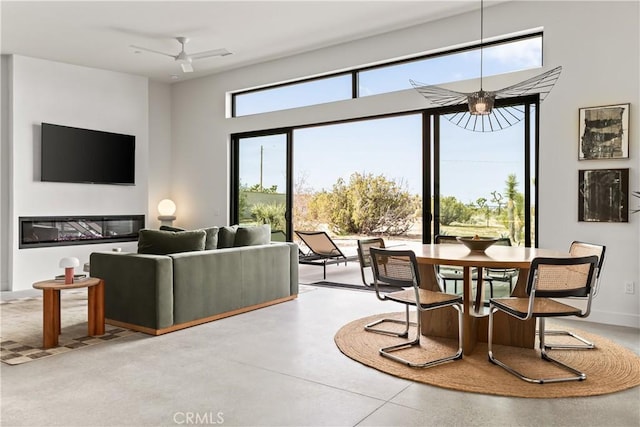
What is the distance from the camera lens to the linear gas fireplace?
6711mm

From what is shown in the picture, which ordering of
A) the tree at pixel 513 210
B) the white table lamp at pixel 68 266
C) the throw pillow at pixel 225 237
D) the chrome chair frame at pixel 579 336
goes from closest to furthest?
1. the chrome chair frame at pixel 579 336
2. the white table lamp at pixel 68 266
3. the throw pillow at pixel 225 237
4. the tree at pixel 513 210

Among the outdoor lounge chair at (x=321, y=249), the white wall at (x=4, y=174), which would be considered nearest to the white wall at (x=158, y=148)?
the white wall at (x=4, y=174)

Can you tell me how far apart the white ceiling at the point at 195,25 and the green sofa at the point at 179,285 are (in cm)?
258

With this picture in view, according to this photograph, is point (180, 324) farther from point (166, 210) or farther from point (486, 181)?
point (166, 210)

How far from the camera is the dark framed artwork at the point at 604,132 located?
4477 mm

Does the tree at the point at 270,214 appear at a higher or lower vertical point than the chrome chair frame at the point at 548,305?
higher

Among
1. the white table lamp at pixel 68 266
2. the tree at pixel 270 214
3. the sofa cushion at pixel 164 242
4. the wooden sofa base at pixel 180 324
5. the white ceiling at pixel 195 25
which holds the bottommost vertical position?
the wooden sofa base at pixel 180 324

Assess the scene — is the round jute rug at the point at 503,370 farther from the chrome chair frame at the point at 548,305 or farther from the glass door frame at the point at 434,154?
the glass door frame at the point at 434,154

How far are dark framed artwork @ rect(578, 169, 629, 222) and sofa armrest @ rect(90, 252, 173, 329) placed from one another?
3.83 m

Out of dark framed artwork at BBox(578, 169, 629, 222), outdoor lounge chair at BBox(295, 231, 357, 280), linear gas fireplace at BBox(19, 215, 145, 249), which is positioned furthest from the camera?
outdoor lounge chair at BBox(295, 231, 357, 280)

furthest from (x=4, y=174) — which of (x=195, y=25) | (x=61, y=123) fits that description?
(x=195, y=25)

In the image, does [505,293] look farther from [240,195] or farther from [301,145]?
[301,145]

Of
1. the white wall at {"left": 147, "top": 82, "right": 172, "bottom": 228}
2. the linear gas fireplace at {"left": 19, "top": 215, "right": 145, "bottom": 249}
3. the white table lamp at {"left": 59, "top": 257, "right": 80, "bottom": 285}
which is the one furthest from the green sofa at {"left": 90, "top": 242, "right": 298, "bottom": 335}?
the white wall at {"left": 147, "top": 82, "right": 172, "bottom": 228}

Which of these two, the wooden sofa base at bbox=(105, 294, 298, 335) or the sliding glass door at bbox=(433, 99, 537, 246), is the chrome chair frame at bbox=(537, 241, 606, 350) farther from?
the wooden sofa base at bbox=(105, 294, 298, 335)
